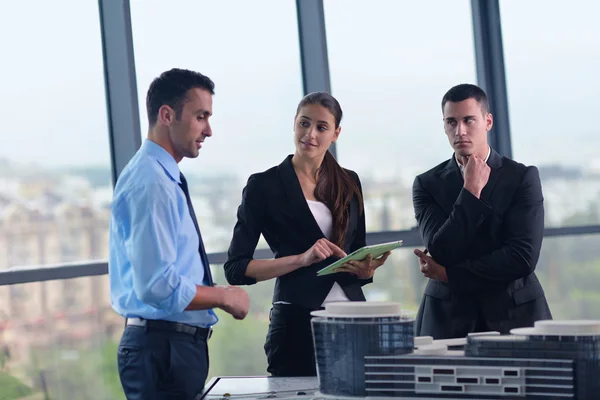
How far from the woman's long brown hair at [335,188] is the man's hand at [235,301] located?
0.69m

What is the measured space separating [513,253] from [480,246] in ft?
0.42

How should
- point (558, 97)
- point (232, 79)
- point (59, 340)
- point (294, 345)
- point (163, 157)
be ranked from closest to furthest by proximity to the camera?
1. point (163, 157)
2. point (294, 345)
3. point (59, 340)
4. point (232, 79)
5. point (558, 97)

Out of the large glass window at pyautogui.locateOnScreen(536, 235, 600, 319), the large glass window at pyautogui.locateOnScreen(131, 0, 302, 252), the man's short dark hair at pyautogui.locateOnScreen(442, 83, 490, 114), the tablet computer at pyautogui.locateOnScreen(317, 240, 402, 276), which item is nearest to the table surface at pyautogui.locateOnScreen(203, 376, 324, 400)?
the tablet computer at pyautogui.locateOnScreen(317, 240, 402, 276)

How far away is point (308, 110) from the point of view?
3178mm

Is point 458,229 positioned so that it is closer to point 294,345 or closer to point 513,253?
point 513,253

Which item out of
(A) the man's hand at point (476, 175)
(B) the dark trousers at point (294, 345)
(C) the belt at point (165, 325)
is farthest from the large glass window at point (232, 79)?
(C) the belt at point (165, 325)

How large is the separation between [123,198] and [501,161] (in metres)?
1.51

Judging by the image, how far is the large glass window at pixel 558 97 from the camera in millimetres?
5375

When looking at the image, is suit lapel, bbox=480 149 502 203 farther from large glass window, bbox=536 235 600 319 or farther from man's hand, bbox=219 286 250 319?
large glass window, bbox=536 235 600 319

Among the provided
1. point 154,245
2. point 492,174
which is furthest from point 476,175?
point 154,245

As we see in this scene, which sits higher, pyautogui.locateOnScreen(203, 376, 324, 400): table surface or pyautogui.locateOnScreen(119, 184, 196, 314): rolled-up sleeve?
pyautogui.locateOnScreen(119, 184, 196, 314): rolled-up sleeve

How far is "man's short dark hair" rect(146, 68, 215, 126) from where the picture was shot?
2.65m

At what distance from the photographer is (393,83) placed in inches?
205

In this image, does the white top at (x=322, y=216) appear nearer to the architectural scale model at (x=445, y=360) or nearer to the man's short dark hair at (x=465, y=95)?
the man's short dark hair at (x=465, y=95)
